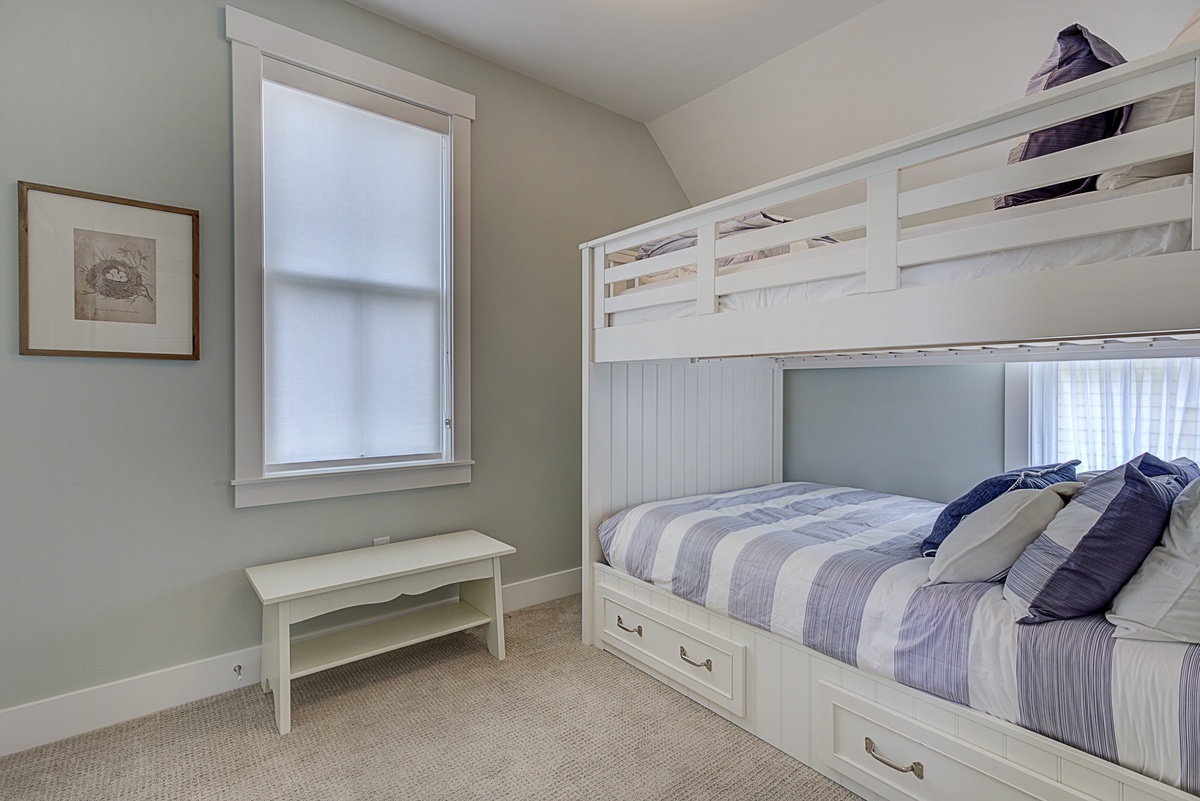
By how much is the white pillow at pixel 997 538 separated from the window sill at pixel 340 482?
192 centimetres

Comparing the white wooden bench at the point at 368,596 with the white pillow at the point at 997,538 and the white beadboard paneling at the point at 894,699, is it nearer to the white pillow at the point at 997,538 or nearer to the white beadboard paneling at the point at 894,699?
the white beadboard paneling at the point at 894,699

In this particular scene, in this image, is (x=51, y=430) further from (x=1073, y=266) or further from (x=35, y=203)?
(x=1073, y=266)

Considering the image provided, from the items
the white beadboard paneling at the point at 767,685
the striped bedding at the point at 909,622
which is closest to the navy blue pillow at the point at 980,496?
the striped bedding at the point at 909,622

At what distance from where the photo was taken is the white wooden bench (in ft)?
6.17

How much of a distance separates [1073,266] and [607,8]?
2037mm

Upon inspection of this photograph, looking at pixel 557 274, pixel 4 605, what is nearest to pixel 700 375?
pixel 557 274

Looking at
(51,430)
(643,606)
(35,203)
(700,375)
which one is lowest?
(643,606)

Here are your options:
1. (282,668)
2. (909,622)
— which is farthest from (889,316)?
(282,668)

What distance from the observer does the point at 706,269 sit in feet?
6.31

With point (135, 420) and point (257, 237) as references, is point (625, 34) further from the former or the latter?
point (135, 420)

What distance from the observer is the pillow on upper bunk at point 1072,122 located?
123 centimetres

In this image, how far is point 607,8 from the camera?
95.2 inches

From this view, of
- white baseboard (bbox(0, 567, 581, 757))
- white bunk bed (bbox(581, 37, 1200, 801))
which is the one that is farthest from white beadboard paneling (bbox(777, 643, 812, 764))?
white baseboard (bbox(0, 567, 581, 757))

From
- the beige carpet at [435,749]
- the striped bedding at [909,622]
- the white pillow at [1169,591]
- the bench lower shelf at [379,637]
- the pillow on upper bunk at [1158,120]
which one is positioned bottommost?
the beige carpet at [435,749]
